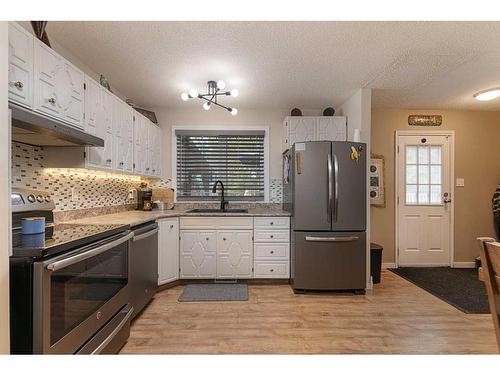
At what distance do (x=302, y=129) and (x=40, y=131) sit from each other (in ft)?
9.91

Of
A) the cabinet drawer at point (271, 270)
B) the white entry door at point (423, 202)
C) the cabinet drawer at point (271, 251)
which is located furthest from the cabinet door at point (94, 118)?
the white entry door at point (423, 202)

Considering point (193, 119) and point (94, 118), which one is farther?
point (193, 119)

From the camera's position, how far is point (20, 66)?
156cm

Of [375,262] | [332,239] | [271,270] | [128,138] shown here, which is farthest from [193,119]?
[375,262]

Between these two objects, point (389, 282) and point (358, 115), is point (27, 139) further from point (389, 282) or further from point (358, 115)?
point (389, 282)

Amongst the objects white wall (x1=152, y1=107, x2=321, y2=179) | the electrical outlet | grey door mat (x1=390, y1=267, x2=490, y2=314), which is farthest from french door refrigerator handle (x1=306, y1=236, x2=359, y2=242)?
the electrical outlet

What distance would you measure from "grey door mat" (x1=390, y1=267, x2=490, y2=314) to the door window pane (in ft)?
3.38

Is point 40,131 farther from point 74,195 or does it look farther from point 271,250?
point 271,250

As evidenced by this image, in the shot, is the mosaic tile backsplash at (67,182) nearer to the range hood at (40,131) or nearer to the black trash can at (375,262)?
the range hood at (40,131)

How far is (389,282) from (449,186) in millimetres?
1957

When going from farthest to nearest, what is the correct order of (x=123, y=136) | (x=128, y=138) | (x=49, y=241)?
(x=128, y=138), (x=123, y=136), (x=49, y=241)

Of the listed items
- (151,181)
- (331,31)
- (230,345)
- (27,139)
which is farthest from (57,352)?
(151,181)

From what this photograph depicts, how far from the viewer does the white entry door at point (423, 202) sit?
4.29 meters

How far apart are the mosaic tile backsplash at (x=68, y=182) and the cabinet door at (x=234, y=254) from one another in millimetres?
1371
